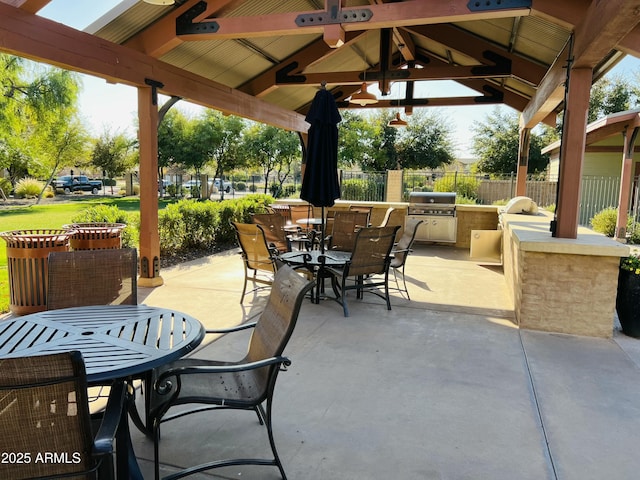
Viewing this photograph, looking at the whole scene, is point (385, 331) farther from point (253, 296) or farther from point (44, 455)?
point (44, 455)

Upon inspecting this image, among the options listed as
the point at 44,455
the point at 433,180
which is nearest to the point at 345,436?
the point at 44,455

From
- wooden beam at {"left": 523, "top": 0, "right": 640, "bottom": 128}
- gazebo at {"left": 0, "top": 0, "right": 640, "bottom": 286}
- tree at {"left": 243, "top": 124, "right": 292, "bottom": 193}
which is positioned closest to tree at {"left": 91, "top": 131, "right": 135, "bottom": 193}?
tree at {"left": 243, "top": 124, "right": 292, "bottom": 193}

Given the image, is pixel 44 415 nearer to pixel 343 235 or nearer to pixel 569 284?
pixel 569 284

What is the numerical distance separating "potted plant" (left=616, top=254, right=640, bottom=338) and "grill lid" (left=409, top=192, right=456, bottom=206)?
5.41 metres

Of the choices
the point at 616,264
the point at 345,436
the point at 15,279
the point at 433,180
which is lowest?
the point at 345,436

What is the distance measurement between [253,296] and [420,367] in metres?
2.49

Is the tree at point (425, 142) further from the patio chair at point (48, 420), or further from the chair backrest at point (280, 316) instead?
the patio chair at point (48, 420)

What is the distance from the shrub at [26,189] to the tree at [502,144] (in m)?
22.6

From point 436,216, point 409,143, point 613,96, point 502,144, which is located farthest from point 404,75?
point 613,96

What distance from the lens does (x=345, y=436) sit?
2.45 metres

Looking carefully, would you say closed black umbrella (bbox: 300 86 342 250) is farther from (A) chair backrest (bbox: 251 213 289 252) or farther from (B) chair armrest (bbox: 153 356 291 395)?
(B) chair armrest (bbox: 153 356 291 395)

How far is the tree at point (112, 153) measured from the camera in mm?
28594

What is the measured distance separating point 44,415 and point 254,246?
12.2ft

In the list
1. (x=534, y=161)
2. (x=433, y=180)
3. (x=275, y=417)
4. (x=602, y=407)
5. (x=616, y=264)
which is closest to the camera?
(x=275, y=417)
